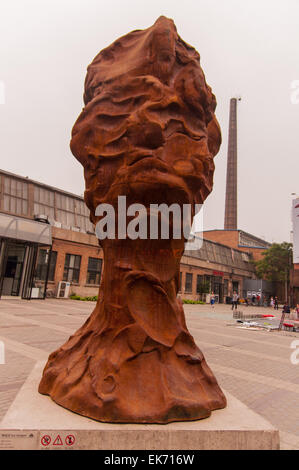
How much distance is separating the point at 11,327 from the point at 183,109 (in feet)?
26.5

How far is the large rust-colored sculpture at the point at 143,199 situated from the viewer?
10.7ft

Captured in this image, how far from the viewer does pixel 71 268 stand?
24.8 metres

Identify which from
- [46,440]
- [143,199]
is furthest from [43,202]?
[46,440]

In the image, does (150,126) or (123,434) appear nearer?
(123,434)

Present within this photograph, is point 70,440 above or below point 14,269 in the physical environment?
below

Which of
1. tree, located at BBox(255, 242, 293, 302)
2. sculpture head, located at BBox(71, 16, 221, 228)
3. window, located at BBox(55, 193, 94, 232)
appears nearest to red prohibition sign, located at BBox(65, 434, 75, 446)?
sculpture head, located at BBox(71, 16, 221, 228)

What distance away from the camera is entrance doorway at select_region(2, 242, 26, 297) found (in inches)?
808

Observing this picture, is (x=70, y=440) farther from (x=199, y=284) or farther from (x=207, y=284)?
(x=207, y=284)

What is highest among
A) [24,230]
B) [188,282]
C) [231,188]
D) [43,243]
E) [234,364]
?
[231,188]

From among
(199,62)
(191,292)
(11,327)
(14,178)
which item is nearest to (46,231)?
(14,178)

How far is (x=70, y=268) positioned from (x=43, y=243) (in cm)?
531

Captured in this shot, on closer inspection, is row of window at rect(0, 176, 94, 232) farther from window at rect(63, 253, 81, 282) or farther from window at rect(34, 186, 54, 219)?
window at rect(63, 253, 81, 282)

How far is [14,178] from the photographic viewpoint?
75.3ft

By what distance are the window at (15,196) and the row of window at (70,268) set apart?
11.5 feet
